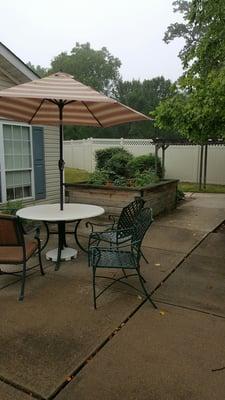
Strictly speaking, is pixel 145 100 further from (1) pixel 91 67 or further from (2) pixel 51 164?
(2) pixel 51 164

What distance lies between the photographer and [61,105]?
4469 millimetres

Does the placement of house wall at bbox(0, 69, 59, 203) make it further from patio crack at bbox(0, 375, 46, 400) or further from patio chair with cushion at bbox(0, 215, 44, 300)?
patio crack at bbox(0, 375, 46, 400)

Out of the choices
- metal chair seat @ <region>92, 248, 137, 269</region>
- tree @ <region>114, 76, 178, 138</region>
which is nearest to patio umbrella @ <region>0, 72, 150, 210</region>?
metal chair seat @ <region>92, 248, 137, 269</region>

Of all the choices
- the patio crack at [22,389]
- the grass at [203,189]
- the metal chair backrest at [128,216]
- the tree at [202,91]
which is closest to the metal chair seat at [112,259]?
the metal chair backrest at [128,216]

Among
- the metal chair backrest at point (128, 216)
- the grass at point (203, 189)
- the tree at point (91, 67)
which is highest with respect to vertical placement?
the tree at point (91, 67)

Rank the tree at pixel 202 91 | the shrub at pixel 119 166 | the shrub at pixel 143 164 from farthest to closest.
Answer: the shrub at pixel 143 164 < the shrub at pixel 119 166 < the tree at pixel 202 91

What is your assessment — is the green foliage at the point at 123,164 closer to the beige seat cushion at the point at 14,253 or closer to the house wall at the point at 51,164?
the house wall at the point at 51,164

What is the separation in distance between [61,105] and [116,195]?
3431 millimetres

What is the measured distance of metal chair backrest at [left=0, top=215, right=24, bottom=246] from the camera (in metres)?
3.40

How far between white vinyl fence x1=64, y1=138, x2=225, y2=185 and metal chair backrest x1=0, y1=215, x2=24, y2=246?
14070 millimetres

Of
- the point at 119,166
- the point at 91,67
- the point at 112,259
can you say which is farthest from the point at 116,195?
the point at 91,67

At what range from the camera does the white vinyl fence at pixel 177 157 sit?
16.2 meters

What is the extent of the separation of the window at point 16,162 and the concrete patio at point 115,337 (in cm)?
300

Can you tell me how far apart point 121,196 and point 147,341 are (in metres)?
4.97
